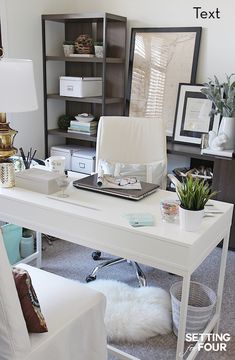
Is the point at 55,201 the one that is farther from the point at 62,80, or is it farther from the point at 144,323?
the point at 62,80

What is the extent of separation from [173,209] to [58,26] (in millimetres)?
2752

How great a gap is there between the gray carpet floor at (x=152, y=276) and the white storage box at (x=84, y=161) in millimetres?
793

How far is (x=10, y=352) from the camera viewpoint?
1278 mm

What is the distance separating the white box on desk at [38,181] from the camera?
2058mm

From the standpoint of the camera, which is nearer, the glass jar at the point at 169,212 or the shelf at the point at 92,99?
the glass jar at the point at 169,212

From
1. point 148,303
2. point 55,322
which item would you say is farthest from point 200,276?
point 55,322

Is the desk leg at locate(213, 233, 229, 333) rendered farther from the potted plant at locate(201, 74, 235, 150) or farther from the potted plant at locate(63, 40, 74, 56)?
the potted plant at locate(63, 40, 74, 56)

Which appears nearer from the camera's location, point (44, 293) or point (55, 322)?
point (55, 322)

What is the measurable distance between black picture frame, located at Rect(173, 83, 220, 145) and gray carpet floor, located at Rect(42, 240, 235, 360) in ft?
3.16

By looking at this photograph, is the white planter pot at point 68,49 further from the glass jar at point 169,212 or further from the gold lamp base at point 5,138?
the glass jar at point 169,212

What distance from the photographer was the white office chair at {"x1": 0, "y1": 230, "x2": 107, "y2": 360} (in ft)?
4.04

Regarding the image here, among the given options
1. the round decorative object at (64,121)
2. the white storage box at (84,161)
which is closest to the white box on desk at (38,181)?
the white storage box at (84,161)

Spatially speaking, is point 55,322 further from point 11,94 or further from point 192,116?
point 192,116

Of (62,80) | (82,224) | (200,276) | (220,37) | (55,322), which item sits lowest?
(200,276)
